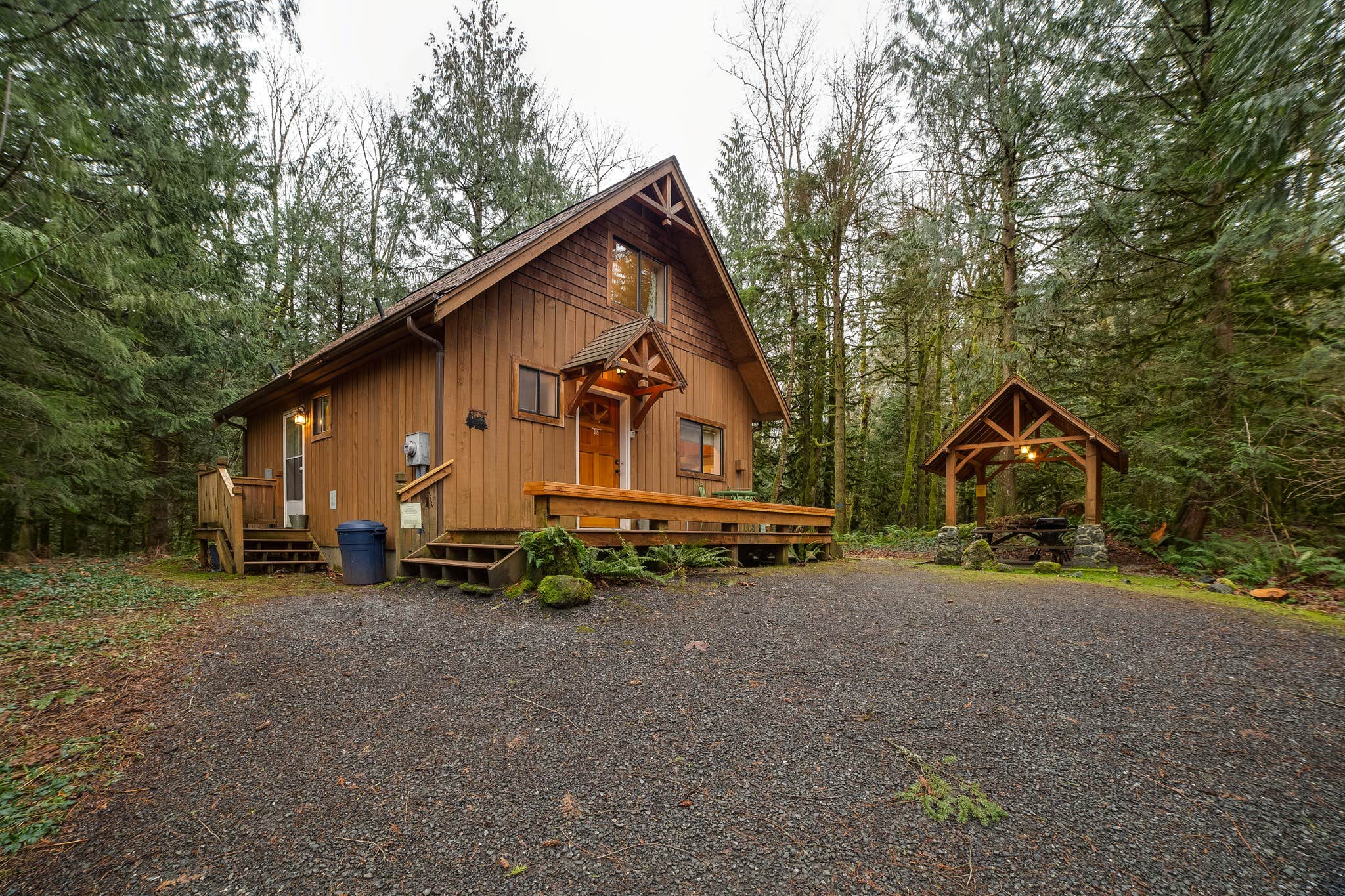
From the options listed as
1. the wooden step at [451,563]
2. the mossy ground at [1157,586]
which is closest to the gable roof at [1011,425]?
the mossy ground at [1157,586]

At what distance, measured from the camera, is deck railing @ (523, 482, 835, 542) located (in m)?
5.49

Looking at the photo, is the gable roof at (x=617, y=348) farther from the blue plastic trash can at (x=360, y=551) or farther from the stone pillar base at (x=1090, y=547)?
the stone pillar base at (x=1090, y=547)

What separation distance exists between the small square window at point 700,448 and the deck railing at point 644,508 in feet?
7.09

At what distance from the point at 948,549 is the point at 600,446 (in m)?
6.39

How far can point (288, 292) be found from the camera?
15.9m

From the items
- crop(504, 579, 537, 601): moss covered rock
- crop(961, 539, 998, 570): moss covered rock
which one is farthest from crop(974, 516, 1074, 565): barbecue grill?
crop(504, 579, 537, 601): moss covered rock

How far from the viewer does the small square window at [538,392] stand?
26.2 feet

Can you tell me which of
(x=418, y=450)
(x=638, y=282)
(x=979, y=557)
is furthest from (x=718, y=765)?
(x=638, y=282)

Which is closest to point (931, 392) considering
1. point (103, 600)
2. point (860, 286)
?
point (860, 286)

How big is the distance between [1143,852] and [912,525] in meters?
17.0

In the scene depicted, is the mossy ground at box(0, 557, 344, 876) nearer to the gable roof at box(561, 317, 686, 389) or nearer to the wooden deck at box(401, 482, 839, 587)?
the wooden deck at box(401, 482, 839, 587)

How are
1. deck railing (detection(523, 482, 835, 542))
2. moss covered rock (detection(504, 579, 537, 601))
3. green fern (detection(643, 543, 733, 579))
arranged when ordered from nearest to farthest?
moss covered rock (detection(504, 579, 537, 601)) → deck railing (detection(523, 482, 835, 542)) → green fern (detection(643, 543, 733, 579))

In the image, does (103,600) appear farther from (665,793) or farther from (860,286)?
(860,286)

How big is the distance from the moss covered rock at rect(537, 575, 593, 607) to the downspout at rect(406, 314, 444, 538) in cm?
274
